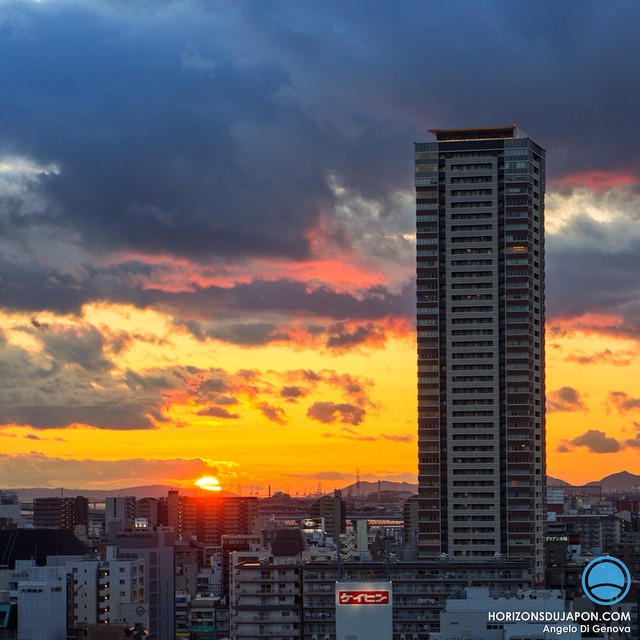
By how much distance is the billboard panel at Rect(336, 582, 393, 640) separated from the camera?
80812mm

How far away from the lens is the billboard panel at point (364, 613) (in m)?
80.8

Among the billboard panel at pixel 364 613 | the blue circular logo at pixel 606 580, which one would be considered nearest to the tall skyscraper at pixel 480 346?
the billboard panel at pixel 364 613

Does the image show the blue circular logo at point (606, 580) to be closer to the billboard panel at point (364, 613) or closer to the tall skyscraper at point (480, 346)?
the billboard panel at point (364, 613)

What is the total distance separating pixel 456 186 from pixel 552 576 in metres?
46.7

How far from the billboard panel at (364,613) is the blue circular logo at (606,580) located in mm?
11984

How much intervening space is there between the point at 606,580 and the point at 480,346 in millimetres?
83081

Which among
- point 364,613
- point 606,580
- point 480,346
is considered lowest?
point 364,613

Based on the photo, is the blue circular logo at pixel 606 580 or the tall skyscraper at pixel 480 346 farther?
the tall skyscraper at pixel 480 346

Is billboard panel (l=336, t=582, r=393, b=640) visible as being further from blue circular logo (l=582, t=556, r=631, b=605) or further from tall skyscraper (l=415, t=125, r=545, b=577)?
tall skyscraper (l=415, t=125, r=545, b=577)

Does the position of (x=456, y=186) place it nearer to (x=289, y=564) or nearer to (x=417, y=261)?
(x=417, y=261)

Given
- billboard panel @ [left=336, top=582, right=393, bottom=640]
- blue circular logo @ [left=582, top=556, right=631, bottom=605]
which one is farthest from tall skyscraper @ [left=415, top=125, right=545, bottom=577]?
blue circular logo @ [left=582, top=556, right=631, bottom=605]

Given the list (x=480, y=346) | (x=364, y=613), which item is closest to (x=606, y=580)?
(x=364, y=613)

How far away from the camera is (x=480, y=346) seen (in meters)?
157

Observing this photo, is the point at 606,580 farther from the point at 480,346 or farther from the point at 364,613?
the point at 480,346
